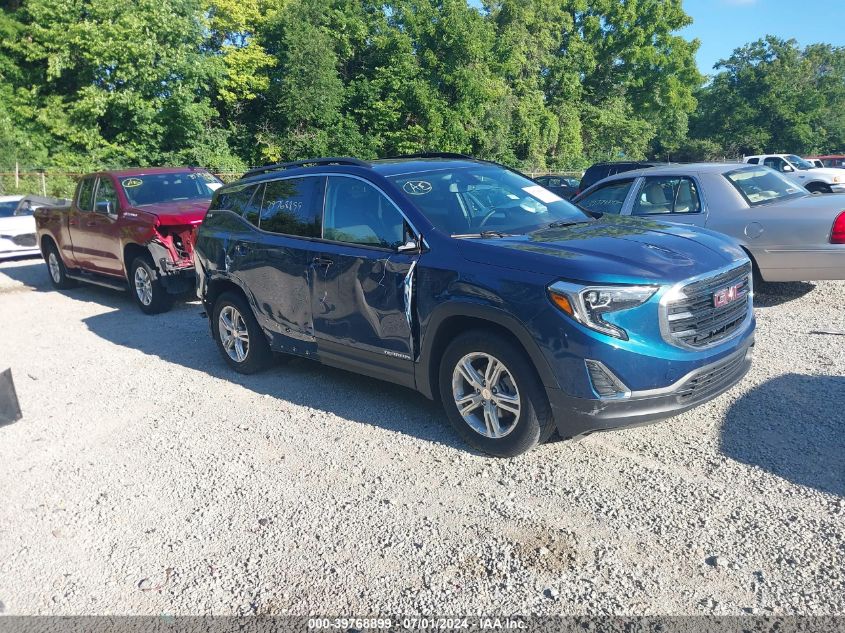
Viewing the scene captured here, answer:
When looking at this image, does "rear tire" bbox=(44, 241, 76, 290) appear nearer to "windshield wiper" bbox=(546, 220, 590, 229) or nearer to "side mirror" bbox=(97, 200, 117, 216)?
"side mirror" bbox=(97, 200, 117, 216)

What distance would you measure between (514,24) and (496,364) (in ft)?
144

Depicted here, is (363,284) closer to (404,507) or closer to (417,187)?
(417,187)

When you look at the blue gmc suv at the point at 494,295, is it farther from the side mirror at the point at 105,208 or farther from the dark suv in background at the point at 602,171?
the dark suv in background at the point at 602,171

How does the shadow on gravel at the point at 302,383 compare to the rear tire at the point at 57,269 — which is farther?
the rear tire at the point at 57,269

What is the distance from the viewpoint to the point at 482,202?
5.15 meters

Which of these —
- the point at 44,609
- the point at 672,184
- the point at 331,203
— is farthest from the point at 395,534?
the point at 672,184

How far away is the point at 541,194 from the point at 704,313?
1.90 meters

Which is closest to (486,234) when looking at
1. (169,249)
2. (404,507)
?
(404,507)

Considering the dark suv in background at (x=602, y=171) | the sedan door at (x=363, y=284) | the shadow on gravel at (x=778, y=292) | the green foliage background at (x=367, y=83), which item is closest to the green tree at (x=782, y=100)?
the green foliage background at (x=367, y=83)

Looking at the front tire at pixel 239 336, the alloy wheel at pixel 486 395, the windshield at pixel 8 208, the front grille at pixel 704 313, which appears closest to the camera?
the front grille at pixel 704 313

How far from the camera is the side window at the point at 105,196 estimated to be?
10.3m

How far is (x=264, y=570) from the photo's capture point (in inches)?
137

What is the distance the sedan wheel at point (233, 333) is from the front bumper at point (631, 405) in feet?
11.4

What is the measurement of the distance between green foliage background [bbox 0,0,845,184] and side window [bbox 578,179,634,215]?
2417 centimetres
